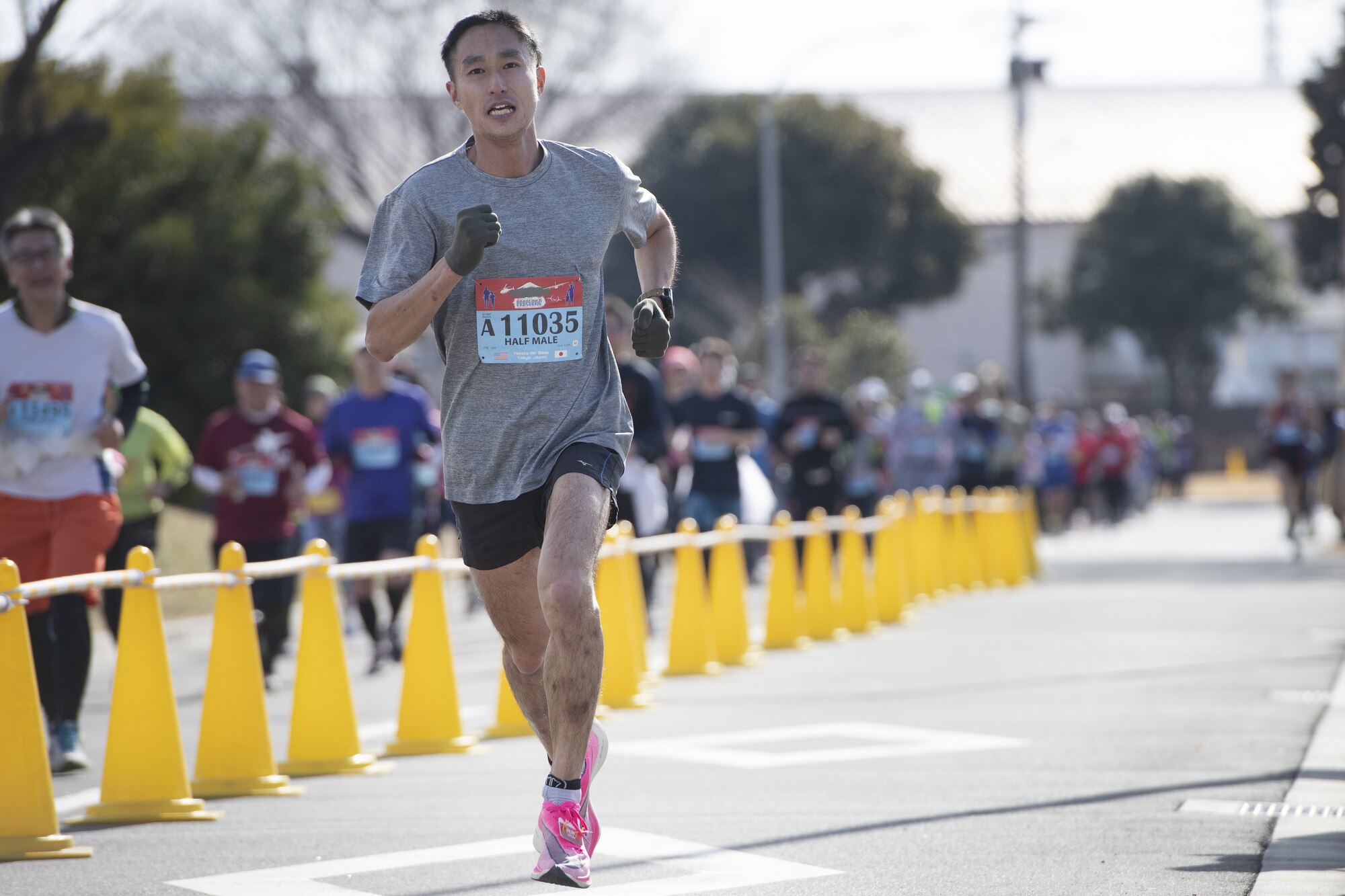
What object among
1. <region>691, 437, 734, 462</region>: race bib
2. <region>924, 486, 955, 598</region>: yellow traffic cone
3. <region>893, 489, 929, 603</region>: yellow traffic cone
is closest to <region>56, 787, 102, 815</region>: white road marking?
<region>691, 437, 734, 462</region>: race bib

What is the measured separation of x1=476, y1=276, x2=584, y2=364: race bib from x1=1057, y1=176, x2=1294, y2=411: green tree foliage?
5902 centimetres

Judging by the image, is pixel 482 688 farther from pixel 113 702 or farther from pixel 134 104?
pixel 134 104

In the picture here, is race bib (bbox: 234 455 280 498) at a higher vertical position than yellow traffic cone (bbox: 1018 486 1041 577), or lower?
higher

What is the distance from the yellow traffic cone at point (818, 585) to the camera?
14.6 m

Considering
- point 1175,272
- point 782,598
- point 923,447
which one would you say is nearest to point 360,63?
point 923,447

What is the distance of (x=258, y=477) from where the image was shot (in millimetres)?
11539

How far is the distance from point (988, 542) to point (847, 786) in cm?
1351

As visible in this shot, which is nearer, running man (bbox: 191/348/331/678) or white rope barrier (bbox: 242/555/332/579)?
white rope barrier (bbox: 242/555/332/579)

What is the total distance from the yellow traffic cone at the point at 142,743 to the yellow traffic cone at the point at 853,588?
8.59m

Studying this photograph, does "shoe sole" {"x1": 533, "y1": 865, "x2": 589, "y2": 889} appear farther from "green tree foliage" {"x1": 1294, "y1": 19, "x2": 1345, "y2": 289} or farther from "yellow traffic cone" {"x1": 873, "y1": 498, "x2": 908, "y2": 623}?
"green tree foliage" {"x1": 1294, "y1": 19, "x2": 1345, "y2": 289}

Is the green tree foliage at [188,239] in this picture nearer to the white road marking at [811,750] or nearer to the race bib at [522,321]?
the white road marking at [811,750]

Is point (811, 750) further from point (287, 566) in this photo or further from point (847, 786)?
point (287, 566)

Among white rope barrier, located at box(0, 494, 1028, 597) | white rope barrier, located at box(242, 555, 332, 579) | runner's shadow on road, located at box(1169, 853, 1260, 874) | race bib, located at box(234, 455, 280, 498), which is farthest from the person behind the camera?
race bib, located at box(234, 455, 280, 498)

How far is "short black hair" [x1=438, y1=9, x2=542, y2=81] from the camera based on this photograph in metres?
5.42
